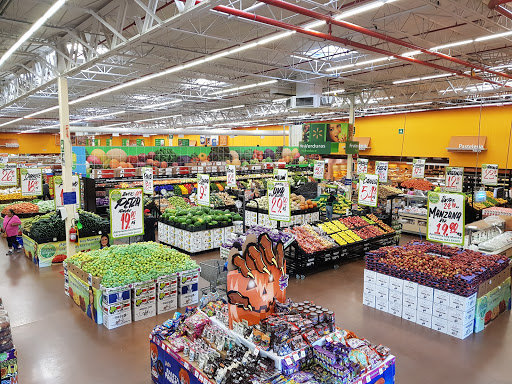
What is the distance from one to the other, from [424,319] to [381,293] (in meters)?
0.83

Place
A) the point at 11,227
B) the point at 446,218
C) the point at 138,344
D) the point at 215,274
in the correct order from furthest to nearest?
the point at 11,227 → the point at 446,218 → the point at 215,274 → the point at 138,344

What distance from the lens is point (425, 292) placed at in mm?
6180

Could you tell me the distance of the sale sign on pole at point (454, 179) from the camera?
1451 centimetres

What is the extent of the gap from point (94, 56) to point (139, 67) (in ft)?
15.9

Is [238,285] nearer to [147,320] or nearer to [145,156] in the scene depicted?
[147,320]

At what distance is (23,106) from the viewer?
77.9ft

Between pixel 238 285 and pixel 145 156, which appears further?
pixel 145 156

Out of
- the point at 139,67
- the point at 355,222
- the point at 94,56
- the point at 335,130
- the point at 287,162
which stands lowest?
the point at 355,222

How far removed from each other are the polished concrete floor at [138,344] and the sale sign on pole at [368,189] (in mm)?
3346

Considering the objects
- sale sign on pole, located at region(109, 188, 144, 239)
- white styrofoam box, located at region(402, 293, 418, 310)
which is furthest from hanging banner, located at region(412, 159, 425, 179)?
sale sign on pole, located at region(109, 188, 144, 239)

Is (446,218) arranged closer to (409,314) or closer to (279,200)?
(409,314)

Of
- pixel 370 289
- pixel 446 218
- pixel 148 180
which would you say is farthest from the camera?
pixel 148 180

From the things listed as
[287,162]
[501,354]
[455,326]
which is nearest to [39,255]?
[455,326]

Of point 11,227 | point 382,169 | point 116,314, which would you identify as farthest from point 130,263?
point 382,169
